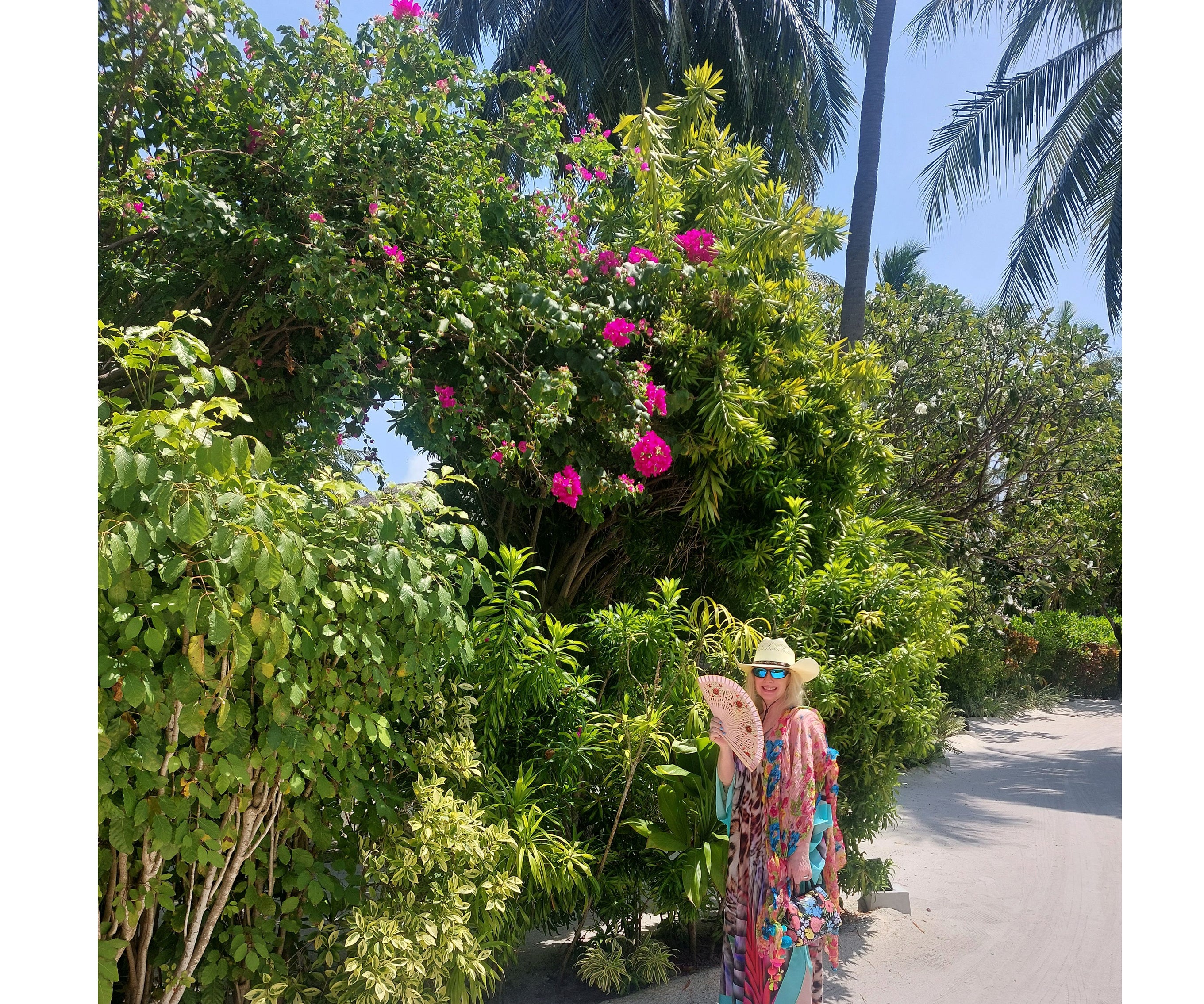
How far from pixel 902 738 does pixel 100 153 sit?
174 inches

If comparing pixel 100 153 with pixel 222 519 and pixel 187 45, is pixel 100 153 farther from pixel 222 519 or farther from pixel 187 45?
pixel 222 519

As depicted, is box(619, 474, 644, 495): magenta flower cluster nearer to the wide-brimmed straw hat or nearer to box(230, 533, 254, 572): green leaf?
the wide-brimmed straw hat

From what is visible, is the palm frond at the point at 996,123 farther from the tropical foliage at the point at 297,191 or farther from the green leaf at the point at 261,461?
the green leaf at the point at 261,461

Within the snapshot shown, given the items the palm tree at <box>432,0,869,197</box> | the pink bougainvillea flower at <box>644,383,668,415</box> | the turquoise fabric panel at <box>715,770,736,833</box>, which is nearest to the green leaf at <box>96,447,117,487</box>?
the turquoise fabric panel at <box>715,770,736,833</box>

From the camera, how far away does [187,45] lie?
3.07 metres

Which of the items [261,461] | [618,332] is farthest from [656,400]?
[261,461]

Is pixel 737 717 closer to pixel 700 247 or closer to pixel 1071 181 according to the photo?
pixel 700 247

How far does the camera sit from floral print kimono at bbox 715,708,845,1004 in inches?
100

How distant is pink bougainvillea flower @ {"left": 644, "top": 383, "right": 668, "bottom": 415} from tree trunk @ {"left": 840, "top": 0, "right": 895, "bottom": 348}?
13.4 feet

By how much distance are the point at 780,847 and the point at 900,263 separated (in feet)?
42.2

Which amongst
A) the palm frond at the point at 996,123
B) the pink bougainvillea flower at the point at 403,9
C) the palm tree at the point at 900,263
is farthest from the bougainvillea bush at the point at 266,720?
the palm tree at the point at 900,263

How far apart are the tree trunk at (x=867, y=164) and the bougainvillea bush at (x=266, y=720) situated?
6007 millimetres

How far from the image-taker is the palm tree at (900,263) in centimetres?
1332

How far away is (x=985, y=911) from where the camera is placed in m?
4.29
